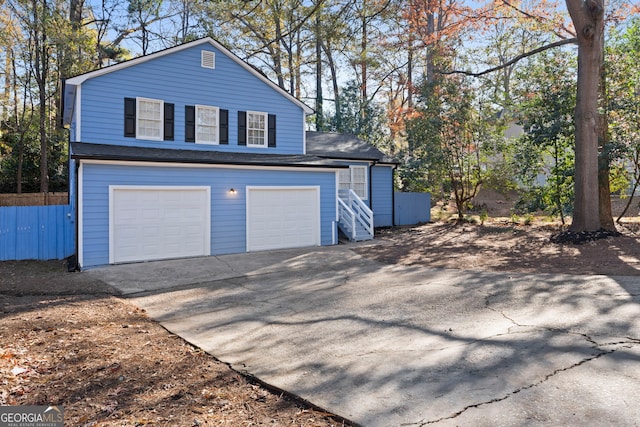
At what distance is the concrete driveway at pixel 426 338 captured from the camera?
129 inches

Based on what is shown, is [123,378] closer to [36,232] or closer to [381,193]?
[36,232]

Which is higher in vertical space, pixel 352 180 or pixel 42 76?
pixel 42 76

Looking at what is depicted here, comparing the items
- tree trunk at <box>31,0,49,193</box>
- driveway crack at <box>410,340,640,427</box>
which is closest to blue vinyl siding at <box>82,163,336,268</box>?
driveway crack at <box>410,340,640,427</box>

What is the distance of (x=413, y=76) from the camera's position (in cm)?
2978

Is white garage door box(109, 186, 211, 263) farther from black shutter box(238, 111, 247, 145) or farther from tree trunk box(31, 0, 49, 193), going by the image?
tree trunk box(31, 0, 49, 193)

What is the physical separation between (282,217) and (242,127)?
373 cm

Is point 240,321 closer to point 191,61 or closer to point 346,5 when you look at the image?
point 346,5

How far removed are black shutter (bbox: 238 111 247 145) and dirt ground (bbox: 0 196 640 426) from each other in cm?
692

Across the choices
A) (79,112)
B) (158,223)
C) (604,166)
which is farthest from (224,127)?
(604,166)

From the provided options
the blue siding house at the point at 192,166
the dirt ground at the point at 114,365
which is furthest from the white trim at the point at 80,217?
the dirt ground at the point at 114,365

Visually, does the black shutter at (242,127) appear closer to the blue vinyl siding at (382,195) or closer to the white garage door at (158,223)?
the white garage door at (158,223)

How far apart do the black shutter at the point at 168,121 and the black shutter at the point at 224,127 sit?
1.60 m

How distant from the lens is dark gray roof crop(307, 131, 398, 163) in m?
18.1

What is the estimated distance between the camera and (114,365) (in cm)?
419
